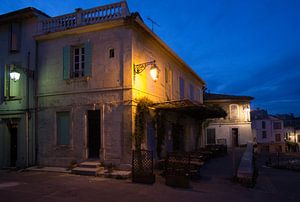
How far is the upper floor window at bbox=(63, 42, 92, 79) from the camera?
495 inches

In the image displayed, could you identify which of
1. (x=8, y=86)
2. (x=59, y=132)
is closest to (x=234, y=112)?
(x=59, y=132)

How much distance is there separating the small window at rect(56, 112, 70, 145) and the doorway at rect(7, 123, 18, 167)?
2581 millimetres

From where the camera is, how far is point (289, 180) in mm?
10969

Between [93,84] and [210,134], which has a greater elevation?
[93,84]

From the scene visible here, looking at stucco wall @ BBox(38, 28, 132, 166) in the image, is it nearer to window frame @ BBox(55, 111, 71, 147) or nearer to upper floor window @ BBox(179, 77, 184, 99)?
window frame @ BBox(55, 111, 71, 147)

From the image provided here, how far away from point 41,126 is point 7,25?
570 cm

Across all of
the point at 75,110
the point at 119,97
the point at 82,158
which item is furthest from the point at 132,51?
the point at 82,158

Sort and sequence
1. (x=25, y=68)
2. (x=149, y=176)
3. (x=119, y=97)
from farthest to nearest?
(x=25, y=68)
(x=119, y=97)
(x=149, y=176)

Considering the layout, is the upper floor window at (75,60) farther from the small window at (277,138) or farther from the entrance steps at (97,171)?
the small window at (277,138)

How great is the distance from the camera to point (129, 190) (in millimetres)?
8438

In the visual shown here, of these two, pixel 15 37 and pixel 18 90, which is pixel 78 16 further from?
pixel 18 90

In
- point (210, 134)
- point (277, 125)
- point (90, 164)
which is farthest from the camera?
point (277, 125)

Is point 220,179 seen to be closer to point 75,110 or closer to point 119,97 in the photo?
point 119,97

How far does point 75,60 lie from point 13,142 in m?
5.27
